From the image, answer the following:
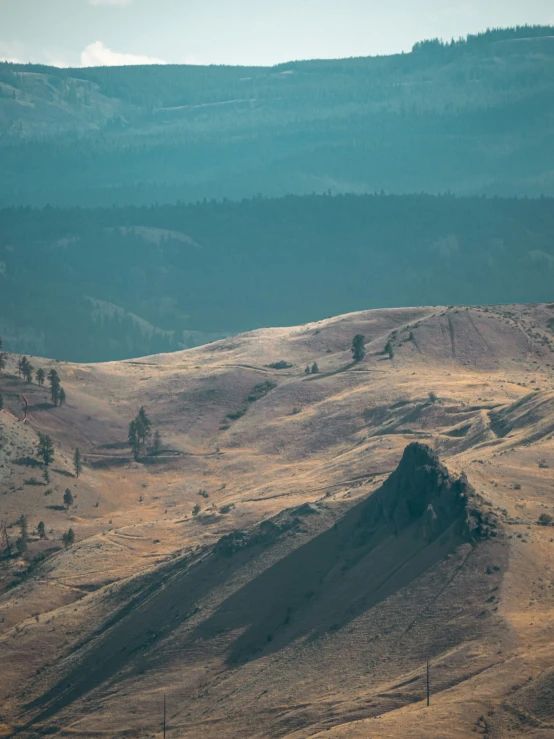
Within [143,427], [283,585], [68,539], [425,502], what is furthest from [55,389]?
[425,502]

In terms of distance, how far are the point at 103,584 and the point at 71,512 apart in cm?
2572

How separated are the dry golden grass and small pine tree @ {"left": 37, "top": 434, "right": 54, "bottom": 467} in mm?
1409

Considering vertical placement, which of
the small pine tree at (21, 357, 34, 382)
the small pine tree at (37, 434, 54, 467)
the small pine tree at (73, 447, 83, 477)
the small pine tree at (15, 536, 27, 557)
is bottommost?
the small pine tree at (15, 536, 27, 557)

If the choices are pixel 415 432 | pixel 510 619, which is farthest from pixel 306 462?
pixel 510 619

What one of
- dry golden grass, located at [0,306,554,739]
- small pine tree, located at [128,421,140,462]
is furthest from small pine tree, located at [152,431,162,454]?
small pine tree, located at [128,421,140,462]

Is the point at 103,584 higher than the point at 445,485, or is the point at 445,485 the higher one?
the point at 445,485

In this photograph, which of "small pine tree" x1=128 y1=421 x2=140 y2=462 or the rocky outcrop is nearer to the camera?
the rocky outcrop

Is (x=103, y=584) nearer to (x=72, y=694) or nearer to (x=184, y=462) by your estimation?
(x=72, y=694)

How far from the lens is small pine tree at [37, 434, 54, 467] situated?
558 feet

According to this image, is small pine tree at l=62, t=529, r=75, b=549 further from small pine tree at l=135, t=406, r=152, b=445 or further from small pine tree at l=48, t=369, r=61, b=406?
small pine tree at l=48, t=369, r=61, b=406

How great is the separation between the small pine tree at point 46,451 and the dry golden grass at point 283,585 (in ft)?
4.62

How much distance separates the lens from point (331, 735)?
91.5 metres

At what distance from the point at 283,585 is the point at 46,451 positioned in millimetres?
59518

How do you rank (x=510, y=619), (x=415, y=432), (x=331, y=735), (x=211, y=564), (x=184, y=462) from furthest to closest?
1. (x=184, y=462)
2. (x=415, y=432)
3. (x=211, y=564)
4. (x=510, y=619)
5. (x=331, y=735)
